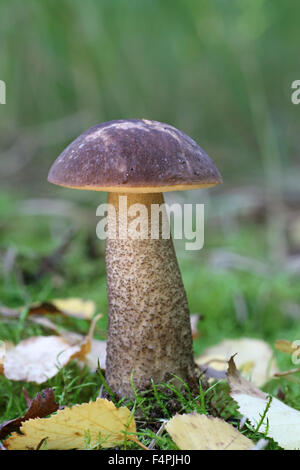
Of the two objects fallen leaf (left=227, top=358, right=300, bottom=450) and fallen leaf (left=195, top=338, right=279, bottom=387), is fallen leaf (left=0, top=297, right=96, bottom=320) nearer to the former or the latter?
fallen leaf (left=195, top=338, right=279, bottom=387)

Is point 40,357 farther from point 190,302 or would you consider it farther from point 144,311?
point 190,302

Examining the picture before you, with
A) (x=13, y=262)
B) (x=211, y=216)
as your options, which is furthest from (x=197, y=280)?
(x=211, y=216)

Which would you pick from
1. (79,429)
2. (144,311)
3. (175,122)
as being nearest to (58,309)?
(144,311)

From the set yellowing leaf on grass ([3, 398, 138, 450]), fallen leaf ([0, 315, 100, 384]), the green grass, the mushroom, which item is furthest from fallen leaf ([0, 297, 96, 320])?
yellowing leaf on grass ([3, 398, 138, 450])

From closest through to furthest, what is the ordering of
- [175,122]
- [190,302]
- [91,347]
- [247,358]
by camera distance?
[91,347] → [247,358] → [190,302] → [175,122]

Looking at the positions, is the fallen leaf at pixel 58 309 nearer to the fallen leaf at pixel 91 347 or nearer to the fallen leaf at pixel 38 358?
the fallen leaf at pixel 91 347
